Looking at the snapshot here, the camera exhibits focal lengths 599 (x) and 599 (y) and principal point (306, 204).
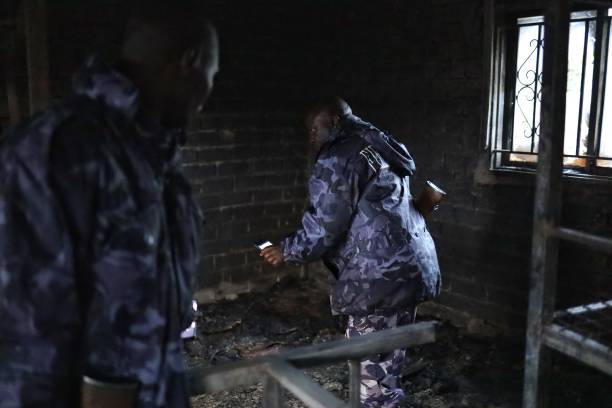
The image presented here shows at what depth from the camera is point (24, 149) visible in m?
1.12

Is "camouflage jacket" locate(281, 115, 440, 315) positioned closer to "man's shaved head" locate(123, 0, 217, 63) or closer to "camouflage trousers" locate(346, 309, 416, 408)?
"camouflage trousers" locate(346, 309, 416, 408)

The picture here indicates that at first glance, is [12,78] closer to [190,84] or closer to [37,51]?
[37,51]

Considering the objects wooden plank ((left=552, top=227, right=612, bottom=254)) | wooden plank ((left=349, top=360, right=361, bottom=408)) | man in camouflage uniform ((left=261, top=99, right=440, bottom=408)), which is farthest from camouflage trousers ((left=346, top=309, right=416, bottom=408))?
wooden plank ((left=349, top=360, right=361, bottom=408))

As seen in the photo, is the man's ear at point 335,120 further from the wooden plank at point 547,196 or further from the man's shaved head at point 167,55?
the man's shaved head at point 167,55

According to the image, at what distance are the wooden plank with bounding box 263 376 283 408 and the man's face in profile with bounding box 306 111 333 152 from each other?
172cm

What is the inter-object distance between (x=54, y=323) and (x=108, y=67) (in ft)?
1.75

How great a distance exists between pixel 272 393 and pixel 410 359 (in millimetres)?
2832

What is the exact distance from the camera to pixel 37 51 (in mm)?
4023

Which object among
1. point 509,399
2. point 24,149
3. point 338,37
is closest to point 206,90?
point 24,149

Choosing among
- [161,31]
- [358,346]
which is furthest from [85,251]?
[358,346]

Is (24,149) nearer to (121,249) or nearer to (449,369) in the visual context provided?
(121,249)

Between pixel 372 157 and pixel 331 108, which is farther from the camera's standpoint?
pixel 331 108

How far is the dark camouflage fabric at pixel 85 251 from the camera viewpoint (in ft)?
3.65

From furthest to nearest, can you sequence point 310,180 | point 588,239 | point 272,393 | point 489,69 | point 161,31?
point 489,69, point 310,180, point 588,239, point 272,393, point 161,31
